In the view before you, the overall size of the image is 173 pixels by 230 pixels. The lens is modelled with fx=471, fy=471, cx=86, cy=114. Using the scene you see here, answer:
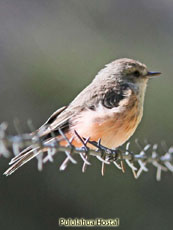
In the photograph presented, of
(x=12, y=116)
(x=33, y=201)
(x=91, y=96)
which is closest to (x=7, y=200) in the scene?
(x=33, y=201)

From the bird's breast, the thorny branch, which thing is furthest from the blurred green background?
the thorny branch

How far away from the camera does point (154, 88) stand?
28.5 ft

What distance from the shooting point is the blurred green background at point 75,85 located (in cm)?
764

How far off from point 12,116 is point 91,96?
11.9 feet

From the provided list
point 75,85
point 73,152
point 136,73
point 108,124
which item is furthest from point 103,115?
point 75,85

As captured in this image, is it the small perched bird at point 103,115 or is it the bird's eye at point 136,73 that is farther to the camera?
the bird's eye at point 136,73

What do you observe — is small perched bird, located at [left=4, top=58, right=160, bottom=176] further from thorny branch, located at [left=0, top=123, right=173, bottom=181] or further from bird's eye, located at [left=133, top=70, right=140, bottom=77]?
thorny branch, located at [left=0, top=123, right=173, bottom=181]

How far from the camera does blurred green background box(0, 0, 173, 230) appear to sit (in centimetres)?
764

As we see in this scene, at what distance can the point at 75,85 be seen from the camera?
28.8 ft

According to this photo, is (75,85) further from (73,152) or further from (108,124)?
(73,152)

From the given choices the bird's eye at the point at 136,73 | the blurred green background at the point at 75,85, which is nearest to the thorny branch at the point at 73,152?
the bird's eye at the point at 136,73

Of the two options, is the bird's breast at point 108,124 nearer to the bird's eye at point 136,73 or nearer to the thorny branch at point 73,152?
the bird's eye at point 136,73

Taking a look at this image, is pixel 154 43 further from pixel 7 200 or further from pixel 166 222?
pixel 7 200

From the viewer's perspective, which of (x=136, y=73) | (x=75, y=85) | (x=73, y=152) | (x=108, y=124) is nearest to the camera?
(x=73, y=152)
